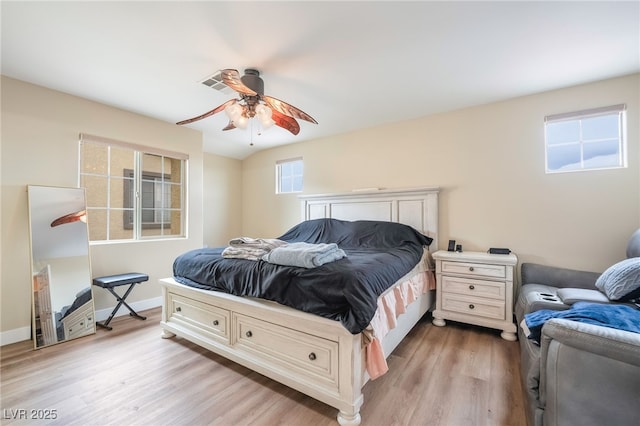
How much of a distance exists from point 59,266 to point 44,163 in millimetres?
1046

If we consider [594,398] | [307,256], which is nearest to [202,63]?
[307,256]

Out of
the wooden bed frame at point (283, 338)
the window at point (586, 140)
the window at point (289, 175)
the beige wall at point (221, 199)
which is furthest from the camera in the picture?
the beige wall at point (221, 199)

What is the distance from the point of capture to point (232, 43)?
1.98 m

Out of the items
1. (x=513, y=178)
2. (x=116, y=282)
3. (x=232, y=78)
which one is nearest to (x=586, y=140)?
(x=513, y=178)

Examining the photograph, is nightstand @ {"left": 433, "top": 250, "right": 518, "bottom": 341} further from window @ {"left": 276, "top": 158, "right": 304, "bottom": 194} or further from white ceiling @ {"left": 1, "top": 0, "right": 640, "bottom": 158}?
window @ {"left": 276, "top": 158, "right": 304, "bottom": 194}

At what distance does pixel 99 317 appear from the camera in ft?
9.70

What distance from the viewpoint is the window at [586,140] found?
2477mm

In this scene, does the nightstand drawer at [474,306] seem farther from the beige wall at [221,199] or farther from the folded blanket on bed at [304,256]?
the beige wall at [221,199]

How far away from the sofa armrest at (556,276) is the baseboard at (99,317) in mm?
4336

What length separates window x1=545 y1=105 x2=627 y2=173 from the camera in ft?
8.13

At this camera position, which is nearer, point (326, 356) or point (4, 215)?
point (326, 356)

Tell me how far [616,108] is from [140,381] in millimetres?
4583

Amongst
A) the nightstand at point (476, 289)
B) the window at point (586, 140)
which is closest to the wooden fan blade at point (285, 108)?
the nightstand at point (476, 289)

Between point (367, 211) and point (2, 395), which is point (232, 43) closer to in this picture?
point (367, 211)
